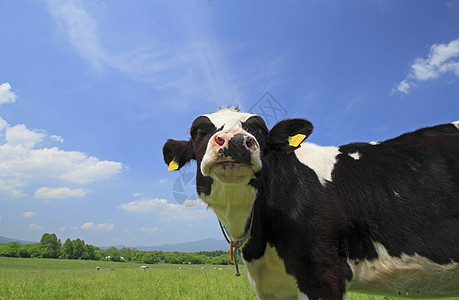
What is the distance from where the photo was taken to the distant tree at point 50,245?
46544 millimetres

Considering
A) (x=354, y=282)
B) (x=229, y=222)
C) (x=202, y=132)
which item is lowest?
(x=354, y=282)

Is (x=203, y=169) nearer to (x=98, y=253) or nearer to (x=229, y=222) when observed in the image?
(x=229, y=222)

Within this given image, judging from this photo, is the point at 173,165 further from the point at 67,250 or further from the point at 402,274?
the point at 67,250

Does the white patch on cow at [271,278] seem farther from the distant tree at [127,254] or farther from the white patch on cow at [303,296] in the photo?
the distant tree at [127,254]

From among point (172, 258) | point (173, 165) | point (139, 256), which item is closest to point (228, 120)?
point (173, 165)

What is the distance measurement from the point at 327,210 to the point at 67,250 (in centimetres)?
5582

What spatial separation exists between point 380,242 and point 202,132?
9.51 ft

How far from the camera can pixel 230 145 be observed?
351 cm

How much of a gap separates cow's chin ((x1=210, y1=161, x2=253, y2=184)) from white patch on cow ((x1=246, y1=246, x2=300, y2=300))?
3.88 feet

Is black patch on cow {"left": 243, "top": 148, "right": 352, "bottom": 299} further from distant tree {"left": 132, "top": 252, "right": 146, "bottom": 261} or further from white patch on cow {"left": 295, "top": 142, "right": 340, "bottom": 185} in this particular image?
distant tree {"left": 132, "top": 252, "right": 146, "bottom": 261}

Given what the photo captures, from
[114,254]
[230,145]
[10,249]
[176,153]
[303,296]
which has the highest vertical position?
[176,153]

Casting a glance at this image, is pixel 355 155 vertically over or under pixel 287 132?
under

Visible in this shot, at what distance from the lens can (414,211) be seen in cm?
420

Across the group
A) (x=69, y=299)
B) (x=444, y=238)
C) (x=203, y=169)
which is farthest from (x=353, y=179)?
(x=69, y=299)
